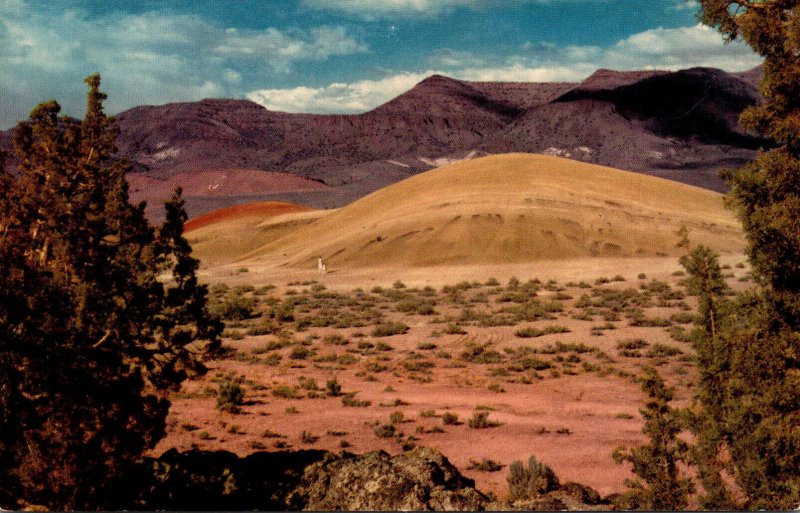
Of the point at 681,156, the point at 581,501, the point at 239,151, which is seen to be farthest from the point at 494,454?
the point at 239,151

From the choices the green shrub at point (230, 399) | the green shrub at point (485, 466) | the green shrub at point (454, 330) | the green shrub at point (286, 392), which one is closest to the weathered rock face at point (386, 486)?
the green shrub at point (485, 466)

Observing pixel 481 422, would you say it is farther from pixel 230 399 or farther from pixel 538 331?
pixel 538 331

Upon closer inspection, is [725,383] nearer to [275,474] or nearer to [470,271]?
[275,474]

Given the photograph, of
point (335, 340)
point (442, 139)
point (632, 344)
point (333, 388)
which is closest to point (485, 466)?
point (333, 388)

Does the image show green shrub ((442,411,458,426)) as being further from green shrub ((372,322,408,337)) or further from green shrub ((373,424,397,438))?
green shrub ((372,322,408,337))

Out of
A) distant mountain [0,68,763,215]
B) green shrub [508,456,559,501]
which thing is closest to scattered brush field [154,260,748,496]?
green shrub [508,456,559,501]

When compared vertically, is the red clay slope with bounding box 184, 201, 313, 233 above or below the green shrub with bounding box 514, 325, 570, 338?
above
